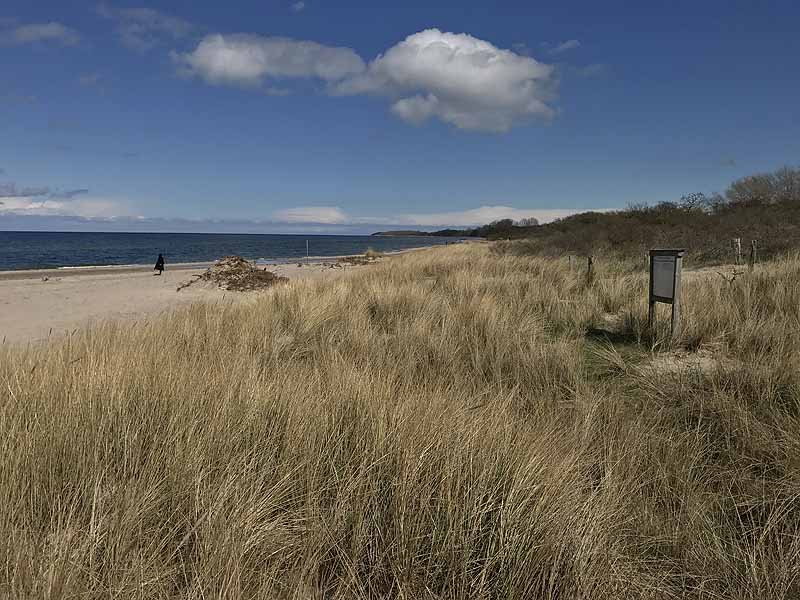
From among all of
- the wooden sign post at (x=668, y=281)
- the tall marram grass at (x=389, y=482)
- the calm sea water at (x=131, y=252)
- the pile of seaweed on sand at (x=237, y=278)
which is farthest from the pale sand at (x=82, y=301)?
the calm sea water at (x=131, y=252)

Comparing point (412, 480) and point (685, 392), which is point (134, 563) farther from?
point (685, 392)

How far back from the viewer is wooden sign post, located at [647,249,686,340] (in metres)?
5.28

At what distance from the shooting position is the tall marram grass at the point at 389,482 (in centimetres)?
164

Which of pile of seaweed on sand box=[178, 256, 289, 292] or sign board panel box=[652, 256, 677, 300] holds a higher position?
sign board panel box=[652, 256, 677, 300]

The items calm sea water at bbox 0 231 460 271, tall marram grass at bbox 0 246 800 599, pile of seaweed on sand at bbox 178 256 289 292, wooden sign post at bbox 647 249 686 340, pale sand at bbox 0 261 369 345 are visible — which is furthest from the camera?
calm sea water at bbox 0 231 460 271

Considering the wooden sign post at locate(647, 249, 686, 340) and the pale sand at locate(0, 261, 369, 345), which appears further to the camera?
the pale sand at locate(0, 261, 369, 345)

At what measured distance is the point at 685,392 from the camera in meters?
3.66

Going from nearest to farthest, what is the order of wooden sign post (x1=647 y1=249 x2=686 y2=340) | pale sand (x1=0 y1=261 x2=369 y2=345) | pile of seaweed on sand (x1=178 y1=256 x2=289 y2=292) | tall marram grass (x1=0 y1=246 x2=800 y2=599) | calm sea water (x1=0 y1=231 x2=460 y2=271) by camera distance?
1. tall marram grass (x1=0 y1=246 x2=800 y2=599)
2. wooden sign post (x1=647 y1=249 x2=686 y2=340)
3. pale sand (x1=0 y1=261 x2=369 y2=345)
4. pile of seaweed on sand (x1=178 y1=256 x2=289 y2=292)
5. calm sea water (x1=0 y1=231 x2=460 y2=271)

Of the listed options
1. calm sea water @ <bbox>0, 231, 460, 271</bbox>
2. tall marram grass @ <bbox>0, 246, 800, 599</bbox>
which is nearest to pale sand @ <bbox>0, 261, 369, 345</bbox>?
tall marram grass @ <bbox>0, 246, 800, 599</bbox>

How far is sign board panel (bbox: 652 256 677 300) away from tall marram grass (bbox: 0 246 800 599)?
4.33 feet

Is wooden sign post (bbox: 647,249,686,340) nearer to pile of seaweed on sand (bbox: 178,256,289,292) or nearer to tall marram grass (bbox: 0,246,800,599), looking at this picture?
tall marram grass (bbox: 0,246,800,599)

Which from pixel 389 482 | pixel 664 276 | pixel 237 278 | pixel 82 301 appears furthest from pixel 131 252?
pixel 389 482

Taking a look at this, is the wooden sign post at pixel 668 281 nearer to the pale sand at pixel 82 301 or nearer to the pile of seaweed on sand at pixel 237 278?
the pale sand at pixel 82 301

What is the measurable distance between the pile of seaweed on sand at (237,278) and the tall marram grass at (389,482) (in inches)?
472
